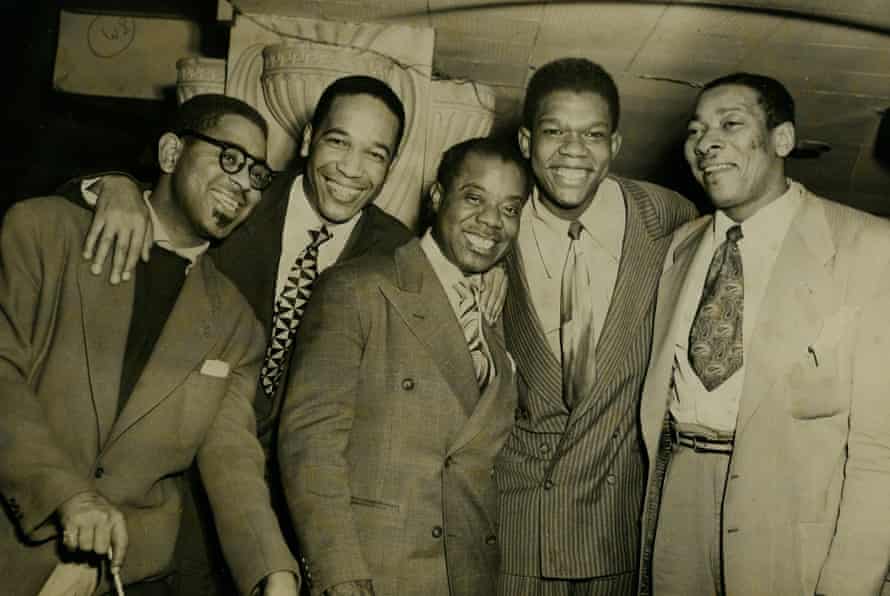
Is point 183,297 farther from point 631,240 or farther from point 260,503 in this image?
point 631,240

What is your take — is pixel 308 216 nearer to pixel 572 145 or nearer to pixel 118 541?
pixel 572 145

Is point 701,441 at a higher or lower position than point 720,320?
lower

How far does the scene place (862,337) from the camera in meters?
2.51

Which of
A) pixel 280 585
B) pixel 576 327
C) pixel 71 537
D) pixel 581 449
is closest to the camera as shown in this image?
pixel 71 537

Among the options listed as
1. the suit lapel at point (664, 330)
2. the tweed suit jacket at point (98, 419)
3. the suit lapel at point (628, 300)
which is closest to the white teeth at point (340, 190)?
the tweed suit jacket at point (98, 419)

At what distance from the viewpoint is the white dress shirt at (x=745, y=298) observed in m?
2.61

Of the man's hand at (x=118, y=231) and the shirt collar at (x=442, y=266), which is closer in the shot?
the man's hand at (x=118, y=231)

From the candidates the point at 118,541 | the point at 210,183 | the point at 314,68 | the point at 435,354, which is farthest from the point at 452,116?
the point at 118,541

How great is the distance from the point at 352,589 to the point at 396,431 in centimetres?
45

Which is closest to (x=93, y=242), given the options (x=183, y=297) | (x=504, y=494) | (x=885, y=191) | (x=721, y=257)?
(x=183, y=297)

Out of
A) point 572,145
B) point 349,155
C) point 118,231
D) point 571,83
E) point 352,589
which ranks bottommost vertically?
point 352,589

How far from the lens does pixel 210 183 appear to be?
251cm

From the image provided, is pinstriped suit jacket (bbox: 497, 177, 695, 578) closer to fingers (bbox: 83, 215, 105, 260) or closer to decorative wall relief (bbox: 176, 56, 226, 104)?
fingers (bbox: 83, 215, 105, 260)

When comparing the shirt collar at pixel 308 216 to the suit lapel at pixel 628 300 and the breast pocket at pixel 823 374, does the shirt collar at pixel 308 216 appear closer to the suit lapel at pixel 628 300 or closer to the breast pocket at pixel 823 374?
the suit lapel at pixel 628 300
